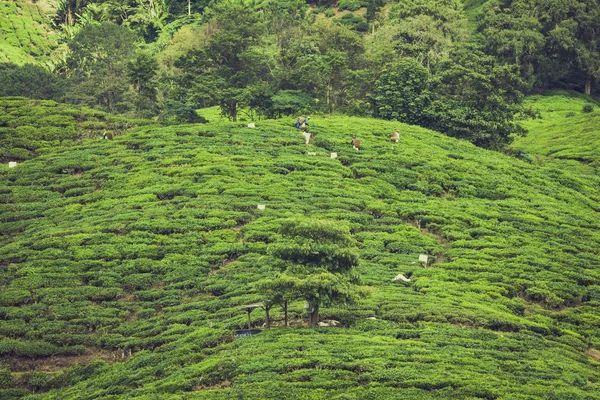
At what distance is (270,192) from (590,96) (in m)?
54.8

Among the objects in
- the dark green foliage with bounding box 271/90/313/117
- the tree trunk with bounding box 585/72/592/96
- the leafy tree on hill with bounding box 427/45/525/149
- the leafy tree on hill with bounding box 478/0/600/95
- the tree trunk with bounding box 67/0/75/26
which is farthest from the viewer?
the tree trunk with bounding box 67/0/75/26

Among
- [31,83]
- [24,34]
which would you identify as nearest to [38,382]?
[31,83]

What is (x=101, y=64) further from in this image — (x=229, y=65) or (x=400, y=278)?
(x=400, y=278)

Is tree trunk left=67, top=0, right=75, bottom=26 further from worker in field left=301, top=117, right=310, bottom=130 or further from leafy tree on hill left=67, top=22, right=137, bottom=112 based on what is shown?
worker in field left=301, top=117, right=310, bottom=130

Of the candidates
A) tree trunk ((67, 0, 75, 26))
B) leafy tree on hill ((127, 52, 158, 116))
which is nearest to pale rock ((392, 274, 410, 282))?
leafy tree on hill ((127, 52, 158, 116))

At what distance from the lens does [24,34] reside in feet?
388

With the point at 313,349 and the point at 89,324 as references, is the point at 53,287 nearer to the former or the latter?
the point at 89,324

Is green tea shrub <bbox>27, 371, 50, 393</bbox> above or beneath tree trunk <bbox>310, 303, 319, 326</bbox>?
beneath

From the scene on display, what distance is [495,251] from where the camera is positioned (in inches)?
2010

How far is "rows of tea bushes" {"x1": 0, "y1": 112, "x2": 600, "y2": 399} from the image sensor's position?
34.0 meters

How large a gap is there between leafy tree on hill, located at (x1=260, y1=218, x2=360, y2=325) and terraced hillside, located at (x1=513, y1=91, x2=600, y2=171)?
43.3 meters

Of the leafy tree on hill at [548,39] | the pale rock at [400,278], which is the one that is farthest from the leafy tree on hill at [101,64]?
the pale rock at [400,278]

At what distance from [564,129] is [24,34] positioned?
7292 centimetres

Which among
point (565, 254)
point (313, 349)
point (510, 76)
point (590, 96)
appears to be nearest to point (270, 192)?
point (565, 254)
